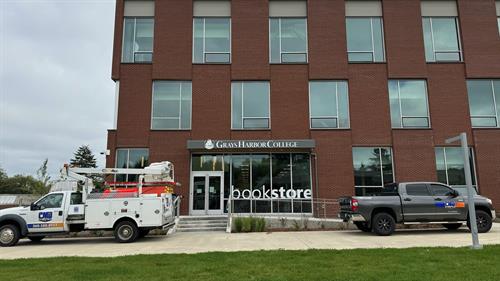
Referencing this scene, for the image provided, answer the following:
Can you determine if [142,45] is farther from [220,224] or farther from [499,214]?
[499,214]

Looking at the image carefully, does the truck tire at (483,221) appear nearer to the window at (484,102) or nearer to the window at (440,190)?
the window at (440,190)

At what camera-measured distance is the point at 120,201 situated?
1348cm

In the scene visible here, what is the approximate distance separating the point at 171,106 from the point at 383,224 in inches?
516

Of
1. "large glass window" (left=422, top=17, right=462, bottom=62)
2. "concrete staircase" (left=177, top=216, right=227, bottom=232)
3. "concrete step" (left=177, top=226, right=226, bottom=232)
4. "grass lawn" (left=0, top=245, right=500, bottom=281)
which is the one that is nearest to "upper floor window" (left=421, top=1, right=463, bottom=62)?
"large glass window" (left=422, top=17, right=462, bottom=62)

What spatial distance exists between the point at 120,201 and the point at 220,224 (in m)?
5.42

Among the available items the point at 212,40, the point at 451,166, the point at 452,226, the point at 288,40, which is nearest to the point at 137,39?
the point at 212,40

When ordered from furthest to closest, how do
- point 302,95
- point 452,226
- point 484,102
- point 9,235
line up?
1. point 484,102
2. point 302,95
3. point 452,226
4. point 9,235

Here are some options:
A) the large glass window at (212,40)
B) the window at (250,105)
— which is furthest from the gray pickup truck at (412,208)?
the large glass window at (212,40)

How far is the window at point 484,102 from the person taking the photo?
21672 mm

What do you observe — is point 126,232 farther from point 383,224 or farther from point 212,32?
point 212,32

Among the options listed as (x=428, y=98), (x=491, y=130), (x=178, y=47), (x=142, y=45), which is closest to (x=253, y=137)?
(x=178, y=47)

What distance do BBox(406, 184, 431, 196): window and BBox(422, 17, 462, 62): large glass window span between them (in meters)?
11.0

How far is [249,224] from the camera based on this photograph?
53.3 feet

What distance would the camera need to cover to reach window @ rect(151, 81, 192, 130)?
2131 cm
